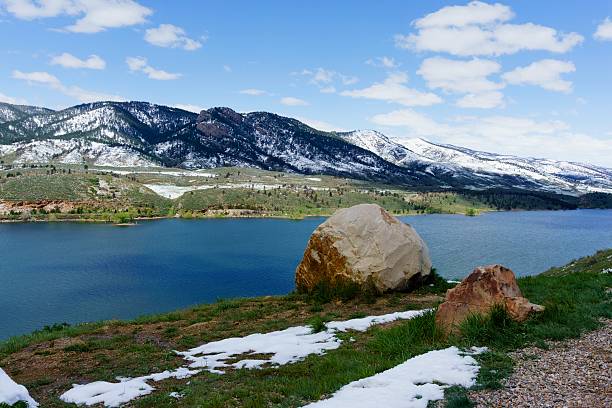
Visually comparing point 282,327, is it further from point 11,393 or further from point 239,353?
point 11,393

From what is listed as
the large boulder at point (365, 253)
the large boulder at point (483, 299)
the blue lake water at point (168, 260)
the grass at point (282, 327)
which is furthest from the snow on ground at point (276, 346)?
the blue lake water at point (168, 260)

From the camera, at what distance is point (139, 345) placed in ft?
54.6

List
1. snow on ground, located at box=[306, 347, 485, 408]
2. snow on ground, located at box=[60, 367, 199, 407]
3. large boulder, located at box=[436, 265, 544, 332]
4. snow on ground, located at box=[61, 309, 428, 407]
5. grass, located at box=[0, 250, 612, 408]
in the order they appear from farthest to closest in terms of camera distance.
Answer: large boulder, located at box=[436, 265, 544, 332], snow on ground, located at box=[61, 309, 428, 407], snow on ground, located at box=[60, 367, 199, 407], grass, located at box=[0, 250, 612, 408], snow on ground, located at box=[306, 347, 485, 408]

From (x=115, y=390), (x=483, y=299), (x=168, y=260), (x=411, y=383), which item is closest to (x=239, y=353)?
(x=115, y=390)

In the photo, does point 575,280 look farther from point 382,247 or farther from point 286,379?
point 286,379

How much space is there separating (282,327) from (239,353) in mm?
3704

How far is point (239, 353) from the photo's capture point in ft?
47.1

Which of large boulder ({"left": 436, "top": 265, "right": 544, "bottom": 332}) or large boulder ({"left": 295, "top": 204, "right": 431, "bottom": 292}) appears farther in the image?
large boulder ({"left": 295, "top": 204, "right": 431, "bottom": 292})

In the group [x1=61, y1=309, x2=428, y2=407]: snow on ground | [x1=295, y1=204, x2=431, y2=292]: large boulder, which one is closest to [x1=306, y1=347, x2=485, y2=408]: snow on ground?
[x1=61, y1=309, x2=428, y2=407]: snow on ground

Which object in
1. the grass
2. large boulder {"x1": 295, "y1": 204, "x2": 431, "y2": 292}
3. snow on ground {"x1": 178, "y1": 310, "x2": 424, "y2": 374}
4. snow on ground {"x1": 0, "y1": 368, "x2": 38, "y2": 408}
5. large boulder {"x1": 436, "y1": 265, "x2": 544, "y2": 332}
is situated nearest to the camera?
snow on ground {"x1": 0, "y1": 368, "x2": 38, "y2": 408}

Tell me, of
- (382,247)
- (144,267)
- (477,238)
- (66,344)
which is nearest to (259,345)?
(66,344)

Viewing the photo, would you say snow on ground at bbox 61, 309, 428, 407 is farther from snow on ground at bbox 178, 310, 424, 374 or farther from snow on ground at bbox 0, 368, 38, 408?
snow on ground at bbox 0, 368, 38, 408

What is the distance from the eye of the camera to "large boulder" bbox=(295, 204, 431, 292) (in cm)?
2280

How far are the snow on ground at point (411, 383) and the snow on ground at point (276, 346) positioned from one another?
4.18 m
